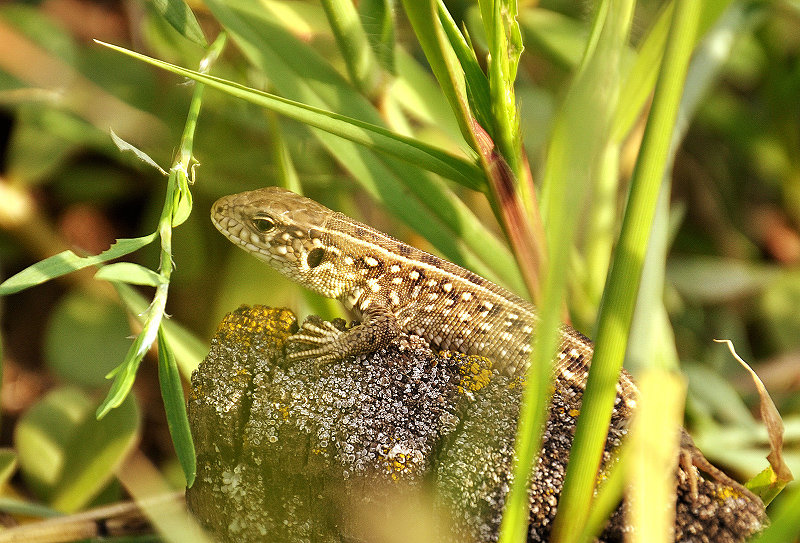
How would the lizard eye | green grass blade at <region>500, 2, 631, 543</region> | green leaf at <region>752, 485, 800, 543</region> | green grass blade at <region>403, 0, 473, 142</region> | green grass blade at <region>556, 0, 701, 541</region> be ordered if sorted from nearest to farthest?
green grass blade at <region>500, 2, 631, 543</region> < green leaf at <region>752, 485, 800, 543</region> < green grass blade at <region>556, 0, 701, 541</region> < green grass blade at <region>403, 0, 473, 142</region> < the lizard eye

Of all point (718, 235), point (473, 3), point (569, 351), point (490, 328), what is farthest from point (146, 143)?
point (718, 235)

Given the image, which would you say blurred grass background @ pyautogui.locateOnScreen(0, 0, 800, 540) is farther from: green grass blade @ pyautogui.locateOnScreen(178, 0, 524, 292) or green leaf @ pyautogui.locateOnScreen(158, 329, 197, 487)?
green leaf @ pyautogui.locateOnScreen(158, 329, 197, 487)

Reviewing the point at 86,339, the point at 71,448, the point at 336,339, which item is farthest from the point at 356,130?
the point at 86,339

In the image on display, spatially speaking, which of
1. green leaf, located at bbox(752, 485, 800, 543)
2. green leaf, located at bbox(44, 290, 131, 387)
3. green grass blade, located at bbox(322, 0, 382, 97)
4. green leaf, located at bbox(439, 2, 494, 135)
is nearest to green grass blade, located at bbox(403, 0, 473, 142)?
green leaf, located at bbox(439, 2, 494, 135)

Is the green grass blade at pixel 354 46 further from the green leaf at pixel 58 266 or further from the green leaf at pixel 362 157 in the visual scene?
the green leaf at pixel 58 266

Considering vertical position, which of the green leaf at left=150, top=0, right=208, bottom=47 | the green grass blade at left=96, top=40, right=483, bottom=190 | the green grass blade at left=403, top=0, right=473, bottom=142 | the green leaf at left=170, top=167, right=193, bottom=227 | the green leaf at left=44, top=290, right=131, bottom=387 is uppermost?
the green grass blade at left=403, top=0, right=473, bottom=142

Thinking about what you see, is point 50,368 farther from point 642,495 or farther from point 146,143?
point 642,495
